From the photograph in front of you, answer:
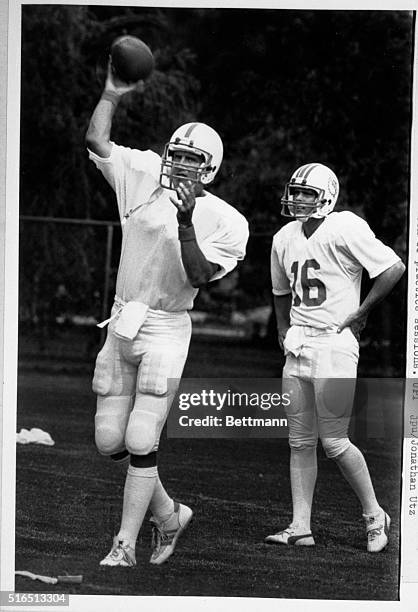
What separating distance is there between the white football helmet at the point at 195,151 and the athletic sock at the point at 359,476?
1.28 meters

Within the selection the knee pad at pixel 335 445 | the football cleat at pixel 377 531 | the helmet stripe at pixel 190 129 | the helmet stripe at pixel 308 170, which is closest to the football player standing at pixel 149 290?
the helmet stripe at pixel 190 129

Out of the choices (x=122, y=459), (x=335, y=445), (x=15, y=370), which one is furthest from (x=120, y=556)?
(x=335, y=445)

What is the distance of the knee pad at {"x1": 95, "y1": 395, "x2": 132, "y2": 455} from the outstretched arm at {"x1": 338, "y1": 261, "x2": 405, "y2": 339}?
0.95 metres

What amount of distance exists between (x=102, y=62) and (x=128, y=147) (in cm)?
37

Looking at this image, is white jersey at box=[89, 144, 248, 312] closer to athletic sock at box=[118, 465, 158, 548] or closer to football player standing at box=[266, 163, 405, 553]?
football player standing at box=[266, 163, 405, 553]

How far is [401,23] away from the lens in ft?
19.6

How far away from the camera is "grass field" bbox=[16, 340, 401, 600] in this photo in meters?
6.05

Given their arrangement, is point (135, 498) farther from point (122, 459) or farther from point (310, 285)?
point (310, 285)

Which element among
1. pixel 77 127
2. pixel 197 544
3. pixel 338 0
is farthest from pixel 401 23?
pixel 197 544

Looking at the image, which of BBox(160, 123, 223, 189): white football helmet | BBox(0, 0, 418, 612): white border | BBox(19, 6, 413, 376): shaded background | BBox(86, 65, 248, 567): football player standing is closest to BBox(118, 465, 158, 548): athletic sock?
BBox(86, 65, 248, 567): football player standing

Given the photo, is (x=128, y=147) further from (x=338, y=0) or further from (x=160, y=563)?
(x=160, y=563)

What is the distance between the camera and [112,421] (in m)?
6.00

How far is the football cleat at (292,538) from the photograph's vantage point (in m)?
6.07

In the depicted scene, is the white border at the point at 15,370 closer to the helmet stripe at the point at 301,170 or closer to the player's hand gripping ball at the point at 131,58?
the player's hand gripping ball at the point at 131,58
